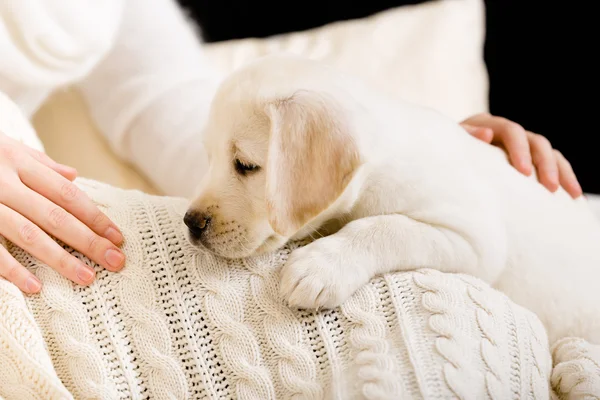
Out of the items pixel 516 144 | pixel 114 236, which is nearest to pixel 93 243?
pixel 114 236

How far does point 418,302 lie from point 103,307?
0.45 metres

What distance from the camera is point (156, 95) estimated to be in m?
1.62

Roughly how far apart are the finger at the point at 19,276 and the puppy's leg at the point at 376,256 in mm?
356

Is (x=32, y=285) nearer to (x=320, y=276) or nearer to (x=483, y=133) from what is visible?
(x=320, y=276)

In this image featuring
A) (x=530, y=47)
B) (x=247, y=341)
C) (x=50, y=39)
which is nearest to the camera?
(x=247, y=341)

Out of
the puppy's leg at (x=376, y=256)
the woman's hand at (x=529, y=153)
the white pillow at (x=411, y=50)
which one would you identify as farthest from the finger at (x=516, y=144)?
the white pillow at (x=411, y=50)

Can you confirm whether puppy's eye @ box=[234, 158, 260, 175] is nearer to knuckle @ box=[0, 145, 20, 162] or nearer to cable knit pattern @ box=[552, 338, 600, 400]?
knuckle @ box=[0, 145, 20, 162]

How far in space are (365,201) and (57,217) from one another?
1.72ft

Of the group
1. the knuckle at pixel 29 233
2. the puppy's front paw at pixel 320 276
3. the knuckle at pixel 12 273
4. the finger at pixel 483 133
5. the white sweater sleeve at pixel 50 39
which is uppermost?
the white sweater sleeve at pixel 50 39

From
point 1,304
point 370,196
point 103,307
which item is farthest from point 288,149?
point 1,304

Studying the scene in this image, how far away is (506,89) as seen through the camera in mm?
1966

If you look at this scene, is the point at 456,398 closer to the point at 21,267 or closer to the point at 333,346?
the point at 333,346

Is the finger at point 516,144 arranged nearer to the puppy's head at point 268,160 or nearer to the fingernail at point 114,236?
the puppy's head at point 268,160

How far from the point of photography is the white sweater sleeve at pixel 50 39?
4.21 feet
